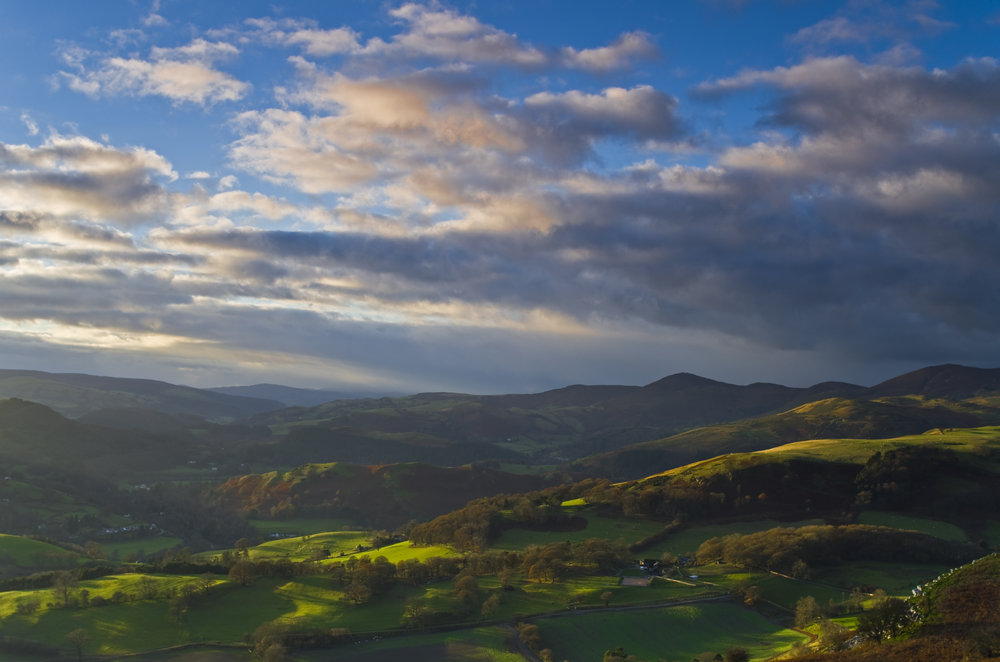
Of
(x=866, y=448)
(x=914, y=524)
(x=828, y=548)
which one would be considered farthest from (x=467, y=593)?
(x=866, y=448)

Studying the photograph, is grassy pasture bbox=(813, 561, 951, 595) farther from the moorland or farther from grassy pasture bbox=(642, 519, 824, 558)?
grassy pasture bbox=(642, 519, 824, 558)

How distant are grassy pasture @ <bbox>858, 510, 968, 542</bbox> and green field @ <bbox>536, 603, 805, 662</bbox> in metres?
61.7

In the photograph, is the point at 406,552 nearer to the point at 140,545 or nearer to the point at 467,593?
the point at 467,593

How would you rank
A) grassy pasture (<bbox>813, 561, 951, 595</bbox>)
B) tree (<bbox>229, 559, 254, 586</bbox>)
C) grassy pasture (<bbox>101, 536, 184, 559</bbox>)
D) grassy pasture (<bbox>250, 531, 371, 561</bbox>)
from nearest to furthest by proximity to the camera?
1. tree (<bbox>229, 559, 254, 586</bbox>)
2. grassy pasture (<bbox>813, 561, 951, 595</bbox>)
3. grassy pasture (<bbox>250, 531, 371, 561</bbox>)
4. grassy pasture (<bbox>101, 536, 184, 559</bbox>)

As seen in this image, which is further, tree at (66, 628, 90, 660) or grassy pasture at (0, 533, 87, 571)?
grassy pasture at (0, 533, 87, 571)

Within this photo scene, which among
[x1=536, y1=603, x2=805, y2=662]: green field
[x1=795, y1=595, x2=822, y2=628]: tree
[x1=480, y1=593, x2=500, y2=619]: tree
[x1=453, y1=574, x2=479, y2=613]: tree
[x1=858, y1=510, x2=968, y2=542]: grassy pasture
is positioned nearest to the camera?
[x1=536, y1=603, x2=805, y2=662]: green field

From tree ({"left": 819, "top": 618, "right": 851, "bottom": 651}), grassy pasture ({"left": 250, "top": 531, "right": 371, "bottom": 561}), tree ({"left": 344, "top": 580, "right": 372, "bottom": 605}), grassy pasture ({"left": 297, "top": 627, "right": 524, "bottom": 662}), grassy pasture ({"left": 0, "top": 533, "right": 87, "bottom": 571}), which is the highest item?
tree ({"left": 819, "top": 618, "right": 851, "bottom": 651})

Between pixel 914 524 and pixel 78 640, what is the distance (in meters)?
141

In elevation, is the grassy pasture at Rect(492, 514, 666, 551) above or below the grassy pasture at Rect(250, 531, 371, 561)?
above

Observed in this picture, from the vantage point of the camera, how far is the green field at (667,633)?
77.2 m

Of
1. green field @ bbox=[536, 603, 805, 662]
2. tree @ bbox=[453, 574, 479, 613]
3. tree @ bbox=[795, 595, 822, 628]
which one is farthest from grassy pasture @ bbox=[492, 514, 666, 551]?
tree @ bbox=[795, 595, 822, 628]

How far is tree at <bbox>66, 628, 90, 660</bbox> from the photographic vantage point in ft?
254

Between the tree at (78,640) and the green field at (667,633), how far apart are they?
5210cm

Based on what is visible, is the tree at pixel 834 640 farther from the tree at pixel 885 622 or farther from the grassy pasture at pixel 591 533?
the grassy pasture at pixel 591 533
